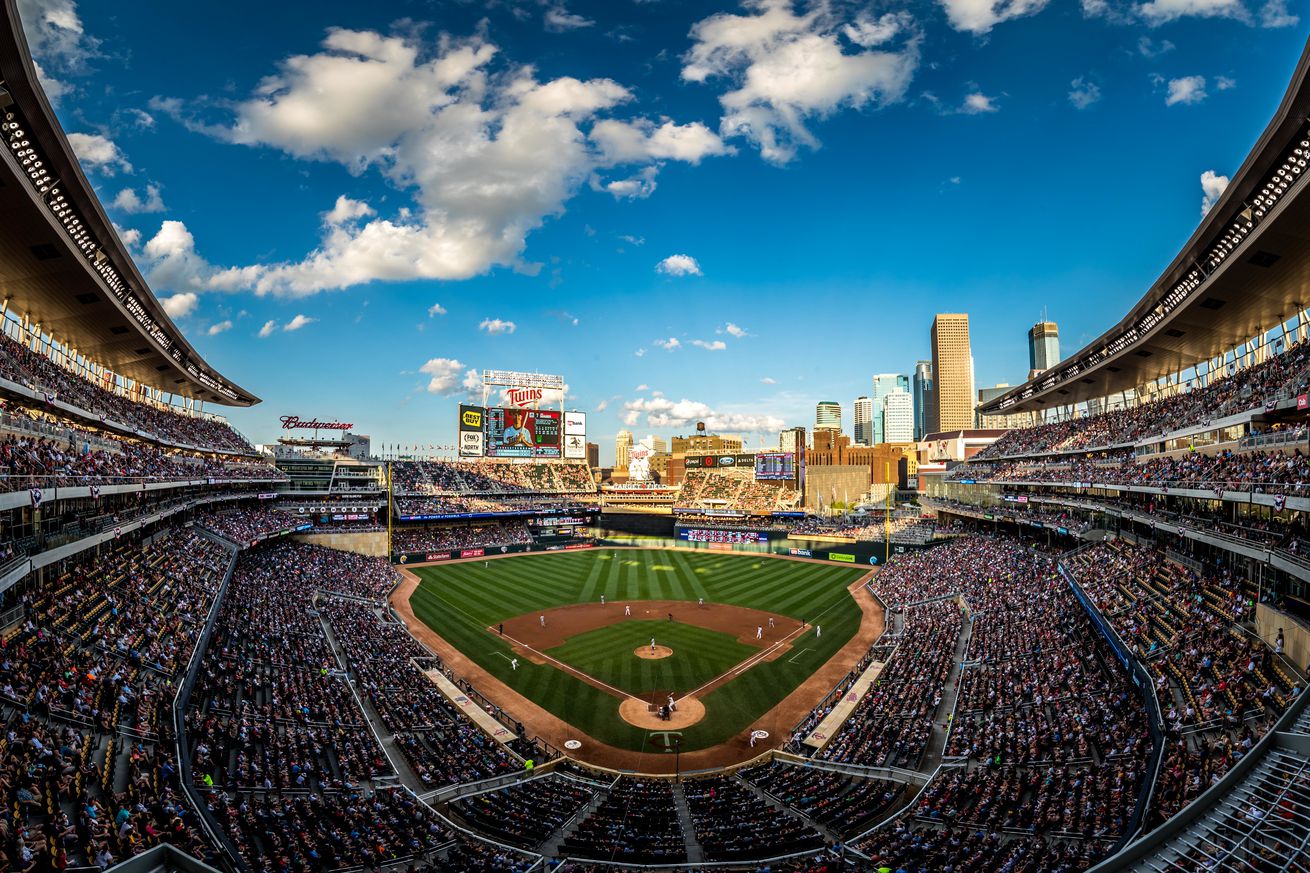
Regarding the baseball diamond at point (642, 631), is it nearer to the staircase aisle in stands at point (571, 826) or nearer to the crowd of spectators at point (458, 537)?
the staircase aisle in stands at point (571, 826)

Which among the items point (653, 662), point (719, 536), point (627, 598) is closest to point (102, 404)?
point (653, 662)

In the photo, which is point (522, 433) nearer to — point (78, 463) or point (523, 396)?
point (523, 396)

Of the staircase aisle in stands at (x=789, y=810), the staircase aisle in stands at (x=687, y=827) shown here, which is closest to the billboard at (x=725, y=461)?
the staircase aisle in stands at (x=789, y=810)

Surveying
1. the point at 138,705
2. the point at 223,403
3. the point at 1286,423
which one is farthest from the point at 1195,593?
the point at 223,403

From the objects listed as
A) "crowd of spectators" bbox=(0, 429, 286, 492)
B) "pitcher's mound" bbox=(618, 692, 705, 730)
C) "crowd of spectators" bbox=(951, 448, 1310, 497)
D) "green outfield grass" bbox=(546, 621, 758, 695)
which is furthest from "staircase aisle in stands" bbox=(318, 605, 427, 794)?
"crowd of spectators" bbox=(951, 448, 1310, 497)

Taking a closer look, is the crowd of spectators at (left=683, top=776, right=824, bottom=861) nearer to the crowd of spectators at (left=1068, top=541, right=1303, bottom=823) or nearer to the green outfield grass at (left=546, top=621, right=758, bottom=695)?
the crowd of spectators at (left=1068, top=541, right=1303, bottom=823)
